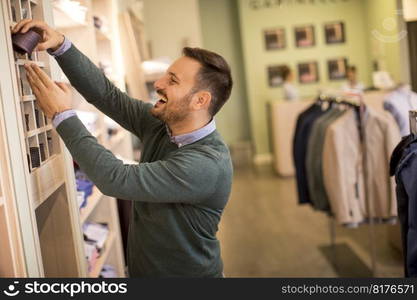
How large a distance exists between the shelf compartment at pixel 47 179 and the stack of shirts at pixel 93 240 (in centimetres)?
69

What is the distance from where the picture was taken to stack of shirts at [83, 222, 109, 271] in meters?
2.42

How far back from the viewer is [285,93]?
26.3 ft

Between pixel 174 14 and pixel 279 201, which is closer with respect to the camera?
pixel 174 14

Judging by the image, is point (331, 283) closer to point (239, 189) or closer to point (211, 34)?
point (239, 189)

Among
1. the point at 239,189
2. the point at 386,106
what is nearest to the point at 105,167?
the point at 386,106

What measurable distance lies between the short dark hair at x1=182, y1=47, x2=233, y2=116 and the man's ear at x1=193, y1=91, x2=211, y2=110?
2 cm

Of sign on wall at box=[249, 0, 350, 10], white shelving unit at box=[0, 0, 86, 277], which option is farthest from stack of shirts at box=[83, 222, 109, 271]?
sign on wall at box=[249, 0, 350, 10]

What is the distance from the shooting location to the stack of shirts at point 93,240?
2.42 m

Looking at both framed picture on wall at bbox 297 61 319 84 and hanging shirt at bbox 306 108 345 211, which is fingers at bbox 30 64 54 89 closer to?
hanging shirt at bbox 306 108 345 211

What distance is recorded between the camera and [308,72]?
8883mm

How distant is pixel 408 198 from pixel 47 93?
1245 mm

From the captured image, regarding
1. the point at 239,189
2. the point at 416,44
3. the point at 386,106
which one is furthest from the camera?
the point at 239,189

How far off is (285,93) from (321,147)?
14.2 feet

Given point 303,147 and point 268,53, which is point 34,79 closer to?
point 303,147
